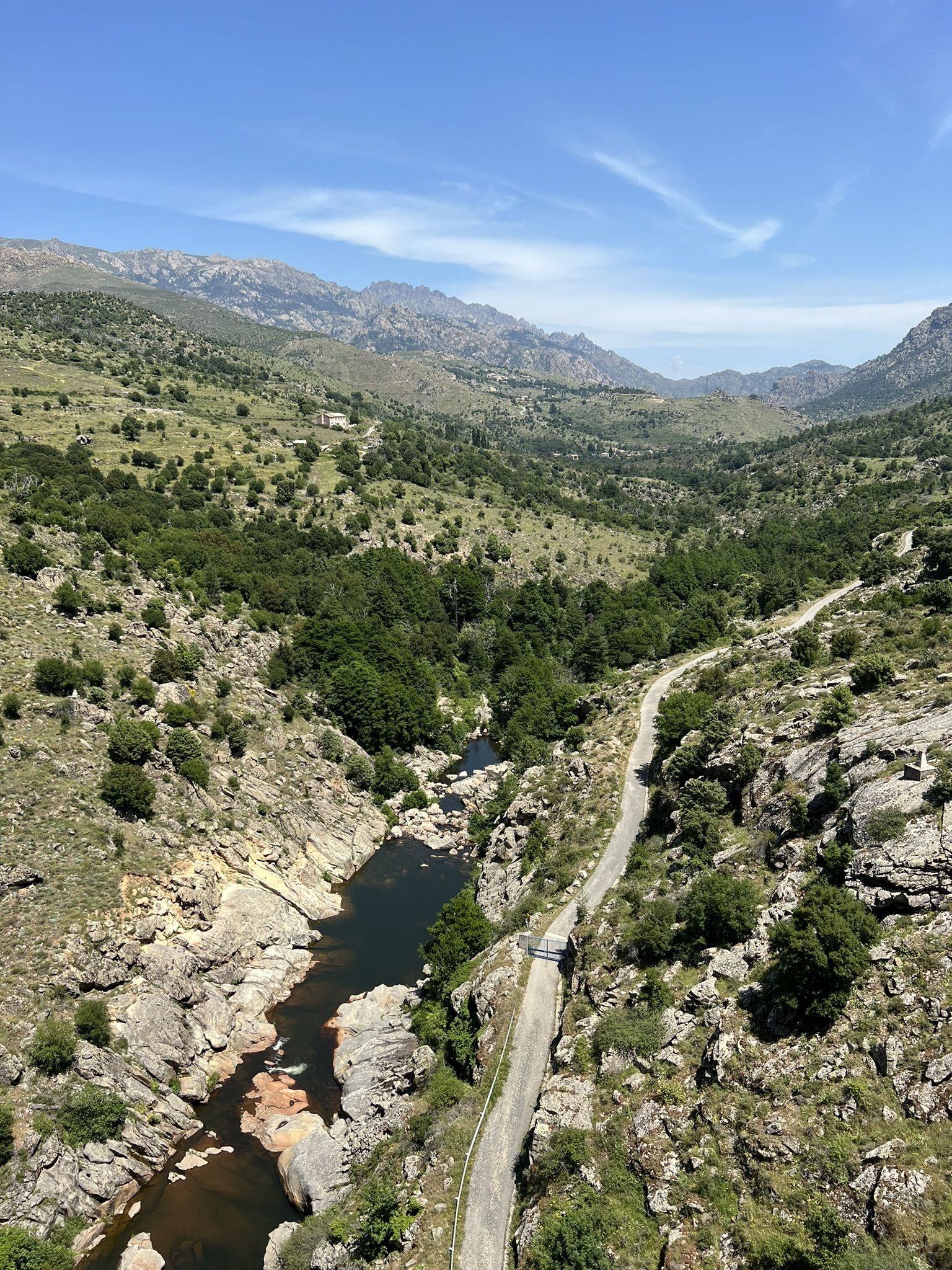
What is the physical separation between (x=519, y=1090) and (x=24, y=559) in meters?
57.9

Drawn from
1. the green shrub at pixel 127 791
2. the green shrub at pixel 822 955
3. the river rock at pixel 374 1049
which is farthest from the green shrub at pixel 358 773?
the green shrub at pixel 822 955

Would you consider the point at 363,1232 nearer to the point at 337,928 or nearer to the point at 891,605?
the point at 337,928

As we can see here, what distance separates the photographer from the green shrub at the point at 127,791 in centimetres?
4809

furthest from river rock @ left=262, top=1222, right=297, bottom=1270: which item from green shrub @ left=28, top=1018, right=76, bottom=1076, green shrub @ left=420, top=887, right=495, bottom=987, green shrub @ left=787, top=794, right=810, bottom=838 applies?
green shrub @ left=787, top=794, right=810, bottom=838

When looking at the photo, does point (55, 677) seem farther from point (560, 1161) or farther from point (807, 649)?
point (807, 649)

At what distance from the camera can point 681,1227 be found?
21.7 m

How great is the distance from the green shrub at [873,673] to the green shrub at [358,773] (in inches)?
1894

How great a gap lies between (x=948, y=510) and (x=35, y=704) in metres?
124

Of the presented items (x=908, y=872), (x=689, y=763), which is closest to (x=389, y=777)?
(x=689, y=763)

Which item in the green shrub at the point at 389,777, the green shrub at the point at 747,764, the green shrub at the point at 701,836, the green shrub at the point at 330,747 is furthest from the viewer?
the green shrub at the point at 389,777

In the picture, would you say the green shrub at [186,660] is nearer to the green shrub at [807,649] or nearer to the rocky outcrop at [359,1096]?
the rocky outcrop at [359,1096]

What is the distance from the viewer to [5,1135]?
30.8 metres

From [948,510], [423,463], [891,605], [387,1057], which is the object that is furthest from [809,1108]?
[423,463]

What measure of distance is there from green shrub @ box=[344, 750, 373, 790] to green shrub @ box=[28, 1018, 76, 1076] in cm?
3708
